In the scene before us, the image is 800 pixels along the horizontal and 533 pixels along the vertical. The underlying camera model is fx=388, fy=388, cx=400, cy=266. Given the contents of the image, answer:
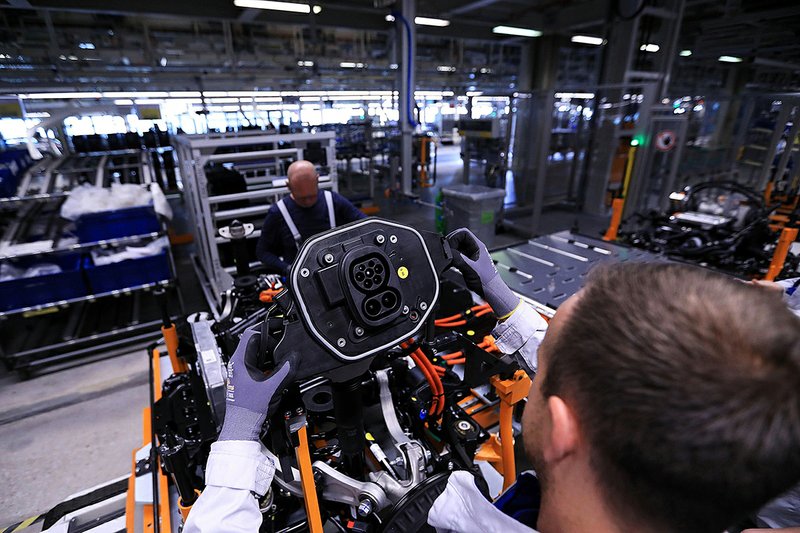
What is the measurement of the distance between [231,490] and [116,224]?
371 centimetres

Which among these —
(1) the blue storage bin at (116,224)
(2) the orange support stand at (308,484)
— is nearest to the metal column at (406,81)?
(1) the blue storage bin at (116,224)

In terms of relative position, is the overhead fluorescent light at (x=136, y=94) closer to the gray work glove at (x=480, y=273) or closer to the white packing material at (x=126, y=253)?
the white packing material at (x=126, y=253)

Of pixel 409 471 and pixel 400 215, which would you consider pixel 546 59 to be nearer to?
pixel 400 215

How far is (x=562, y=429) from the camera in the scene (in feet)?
1.74

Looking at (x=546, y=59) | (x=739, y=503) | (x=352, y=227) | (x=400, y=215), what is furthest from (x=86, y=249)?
(x=546, y=59)

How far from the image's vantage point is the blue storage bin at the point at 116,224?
351cm

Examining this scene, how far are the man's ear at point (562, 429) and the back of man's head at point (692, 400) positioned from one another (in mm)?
24

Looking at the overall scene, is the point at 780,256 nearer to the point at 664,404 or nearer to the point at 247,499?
the point at 664,404

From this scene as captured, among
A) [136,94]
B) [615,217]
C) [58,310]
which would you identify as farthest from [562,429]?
[136,94]

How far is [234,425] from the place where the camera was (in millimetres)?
877

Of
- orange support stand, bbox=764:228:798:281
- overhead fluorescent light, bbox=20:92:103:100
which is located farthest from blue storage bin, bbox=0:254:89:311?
orange support stand, bbox=764:228:798:281

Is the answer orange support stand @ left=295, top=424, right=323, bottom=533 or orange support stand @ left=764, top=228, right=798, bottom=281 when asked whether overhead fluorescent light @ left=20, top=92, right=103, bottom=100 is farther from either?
orange support stand @ left=764, top=228, right=798, bottom=281

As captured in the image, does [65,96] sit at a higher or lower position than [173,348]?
higher

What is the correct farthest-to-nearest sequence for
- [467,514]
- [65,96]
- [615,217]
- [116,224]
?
[65,96], [615,217], [116,224], [467,514]
